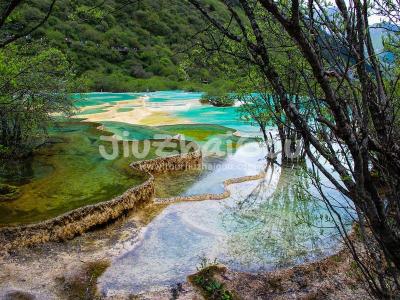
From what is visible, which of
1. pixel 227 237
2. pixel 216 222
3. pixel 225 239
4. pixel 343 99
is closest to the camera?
pixel 343 99

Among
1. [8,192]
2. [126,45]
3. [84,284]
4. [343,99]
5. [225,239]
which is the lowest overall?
[84,284]

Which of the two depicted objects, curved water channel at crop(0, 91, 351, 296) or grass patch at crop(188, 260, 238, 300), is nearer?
grass patch at crop(188, 260, 238, 300)

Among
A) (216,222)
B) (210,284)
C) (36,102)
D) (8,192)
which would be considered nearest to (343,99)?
(210,284)

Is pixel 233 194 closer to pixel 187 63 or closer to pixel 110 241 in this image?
pixel 110 241


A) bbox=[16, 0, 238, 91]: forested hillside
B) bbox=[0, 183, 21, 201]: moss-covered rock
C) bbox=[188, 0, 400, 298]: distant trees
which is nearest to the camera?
bbox=[188, 0, 400, 298]: distant trees

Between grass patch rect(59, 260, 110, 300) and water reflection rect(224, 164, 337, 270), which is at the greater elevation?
water reflection rect(224, 164, 337, 270)

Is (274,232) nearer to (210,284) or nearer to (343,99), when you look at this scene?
(210,284)

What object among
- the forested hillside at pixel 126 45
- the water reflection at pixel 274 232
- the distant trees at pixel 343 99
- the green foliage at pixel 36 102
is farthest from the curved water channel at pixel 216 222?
the forested hillside at pixel 126 45

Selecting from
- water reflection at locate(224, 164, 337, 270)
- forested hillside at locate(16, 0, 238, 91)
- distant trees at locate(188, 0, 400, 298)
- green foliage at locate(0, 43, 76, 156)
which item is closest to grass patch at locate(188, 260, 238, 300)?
water reflection at locate(224, 164, 337, 270)

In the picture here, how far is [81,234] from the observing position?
9.05m

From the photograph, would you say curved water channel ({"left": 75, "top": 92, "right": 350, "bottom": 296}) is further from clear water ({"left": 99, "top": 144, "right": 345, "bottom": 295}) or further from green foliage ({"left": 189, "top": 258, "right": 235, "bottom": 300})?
green foliage ({"left": 189, "top": 258, "right": 235, "bottom": 300})

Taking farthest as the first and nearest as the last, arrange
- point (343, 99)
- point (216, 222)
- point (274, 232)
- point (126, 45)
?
point (126, 45), point (216, 222), point (274, 232), point (343, 99)

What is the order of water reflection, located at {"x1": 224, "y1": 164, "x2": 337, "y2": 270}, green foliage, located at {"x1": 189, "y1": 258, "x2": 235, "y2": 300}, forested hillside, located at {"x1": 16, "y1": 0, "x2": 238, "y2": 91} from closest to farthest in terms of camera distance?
green foliage, located at {"x1": 189, "y1": 258, "x2": 235, "y2": 300}, water reflection, located at {"x1": 224, "y1": 164, "x2": 337, "y2": 270}, forested hillside, located at {"x1": 16, "y1": 0, "x2": 238, "y2": 91}

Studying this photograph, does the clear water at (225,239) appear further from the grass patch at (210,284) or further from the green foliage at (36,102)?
the green foliage at (36,102)
